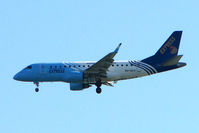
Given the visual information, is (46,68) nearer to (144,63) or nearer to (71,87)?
(71,87)

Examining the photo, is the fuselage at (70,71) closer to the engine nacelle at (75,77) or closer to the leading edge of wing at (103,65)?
the engine nacelle at (75,77)

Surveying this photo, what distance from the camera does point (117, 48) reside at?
68.9 metres

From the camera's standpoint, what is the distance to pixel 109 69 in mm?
72875

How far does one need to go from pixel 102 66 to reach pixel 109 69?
1665 millimetres

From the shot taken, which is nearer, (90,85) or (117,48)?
(117,48)

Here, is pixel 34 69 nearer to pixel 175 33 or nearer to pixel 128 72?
pixel 128 72

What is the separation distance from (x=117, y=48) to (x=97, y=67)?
380cm

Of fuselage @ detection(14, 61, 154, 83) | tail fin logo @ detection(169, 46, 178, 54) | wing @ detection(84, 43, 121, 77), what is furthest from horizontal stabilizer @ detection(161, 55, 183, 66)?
wing @ detection(84, 43, 121, 77)

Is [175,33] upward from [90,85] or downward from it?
upward

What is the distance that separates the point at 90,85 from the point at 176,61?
10.6 metres

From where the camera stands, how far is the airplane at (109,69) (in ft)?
236

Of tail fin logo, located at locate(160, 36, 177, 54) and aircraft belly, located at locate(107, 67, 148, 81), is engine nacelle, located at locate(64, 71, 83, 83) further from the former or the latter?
tail fin logo, located at locate(160, 36, 177, 54)

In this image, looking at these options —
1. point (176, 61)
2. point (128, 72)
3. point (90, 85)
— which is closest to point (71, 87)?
point (90, 85)

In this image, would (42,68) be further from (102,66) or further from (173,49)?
(173,49)
